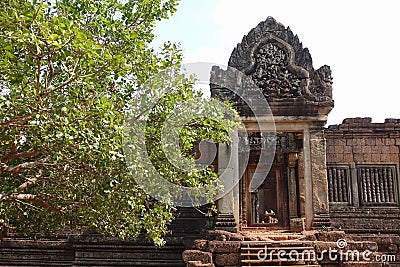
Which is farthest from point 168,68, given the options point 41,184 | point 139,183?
point 41,184

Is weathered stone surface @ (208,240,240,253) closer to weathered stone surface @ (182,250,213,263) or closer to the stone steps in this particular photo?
the stone steps

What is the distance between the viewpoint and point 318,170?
Result: 10.7 m

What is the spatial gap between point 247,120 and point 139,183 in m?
4.78

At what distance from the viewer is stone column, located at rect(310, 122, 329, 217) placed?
10.5 meters

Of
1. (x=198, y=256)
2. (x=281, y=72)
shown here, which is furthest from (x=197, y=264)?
(x=281, y=72)

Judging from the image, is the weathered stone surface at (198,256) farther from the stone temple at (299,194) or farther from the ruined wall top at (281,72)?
the ruined wall top at (281,72)

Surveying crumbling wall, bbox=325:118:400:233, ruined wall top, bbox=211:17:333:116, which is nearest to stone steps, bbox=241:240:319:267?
ruined wall top, bbox=211:17:333:116

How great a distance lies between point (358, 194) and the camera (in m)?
13.6

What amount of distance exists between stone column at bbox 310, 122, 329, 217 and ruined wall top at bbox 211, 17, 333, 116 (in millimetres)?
511

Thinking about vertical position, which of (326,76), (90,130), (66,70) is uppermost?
(326,76)

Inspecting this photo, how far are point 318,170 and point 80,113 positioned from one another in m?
6.84

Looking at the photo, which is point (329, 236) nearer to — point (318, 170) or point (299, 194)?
point (318, 170)

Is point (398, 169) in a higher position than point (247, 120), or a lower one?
lower

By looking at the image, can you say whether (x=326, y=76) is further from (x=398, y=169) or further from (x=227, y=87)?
(x=398, y=169)
